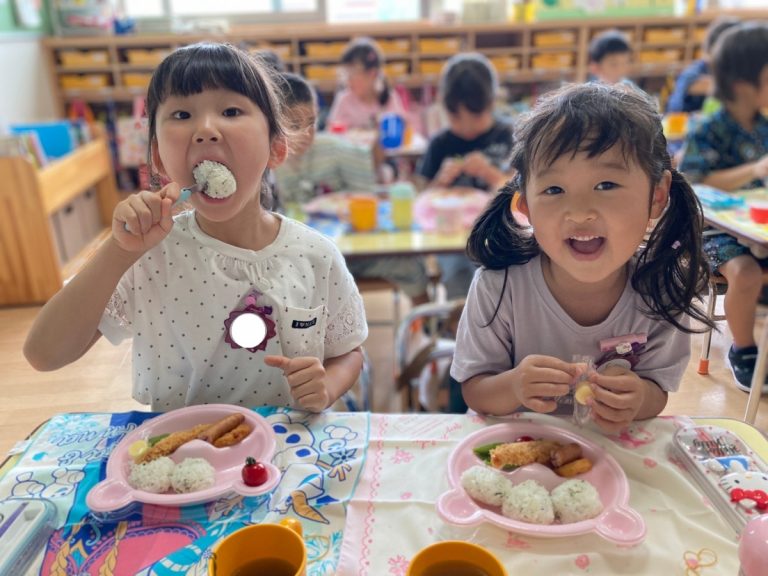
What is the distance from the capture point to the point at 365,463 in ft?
2.73

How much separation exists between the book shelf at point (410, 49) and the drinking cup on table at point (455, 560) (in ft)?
15.6

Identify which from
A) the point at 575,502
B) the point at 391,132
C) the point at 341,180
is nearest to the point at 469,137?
the point at 341,180

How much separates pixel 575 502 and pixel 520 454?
102 mm

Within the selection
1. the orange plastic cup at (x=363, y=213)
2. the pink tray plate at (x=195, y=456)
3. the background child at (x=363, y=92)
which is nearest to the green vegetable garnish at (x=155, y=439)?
the pink tray plate at (x=195, y=456)

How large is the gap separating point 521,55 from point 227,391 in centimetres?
474

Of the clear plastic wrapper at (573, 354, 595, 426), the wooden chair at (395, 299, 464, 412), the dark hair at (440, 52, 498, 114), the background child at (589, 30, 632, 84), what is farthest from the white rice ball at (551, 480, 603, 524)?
the background child at (589, 30, 632, 84)

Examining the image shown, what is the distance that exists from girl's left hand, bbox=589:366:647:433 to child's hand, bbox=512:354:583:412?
0.12ft

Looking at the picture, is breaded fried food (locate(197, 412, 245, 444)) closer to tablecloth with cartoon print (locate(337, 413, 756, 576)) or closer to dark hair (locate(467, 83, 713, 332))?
tablecloth with cartoon print (locate(337, 413, 756, 576))

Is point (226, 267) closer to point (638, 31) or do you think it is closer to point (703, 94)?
point (703, 94)

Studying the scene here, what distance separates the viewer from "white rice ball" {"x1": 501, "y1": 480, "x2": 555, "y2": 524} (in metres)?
0.71

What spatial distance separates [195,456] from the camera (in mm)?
825

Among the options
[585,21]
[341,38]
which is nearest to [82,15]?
[341,38]

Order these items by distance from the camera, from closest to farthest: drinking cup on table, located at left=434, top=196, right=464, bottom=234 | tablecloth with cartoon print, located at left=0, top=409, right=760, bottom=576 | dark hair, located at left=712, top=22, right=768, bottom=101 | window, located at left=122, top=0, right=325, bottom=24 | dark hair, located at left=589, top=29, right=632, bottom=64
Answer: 1. tablecloth with cartoon print, located at left=0, top=409, right=760, bottom=576
2. drinking cup on table, located at left=434, top=196, right=464, bottom=234
3. dark hair, located at left=712, top=22, right=768, bottom=101
4. dark hair, located at left=589, top=29, right=632, bottom=64
5. window, located at left=122, top=0, right=325, bottom=24

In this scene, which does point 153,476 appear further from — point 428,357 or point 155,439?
point 428,357
